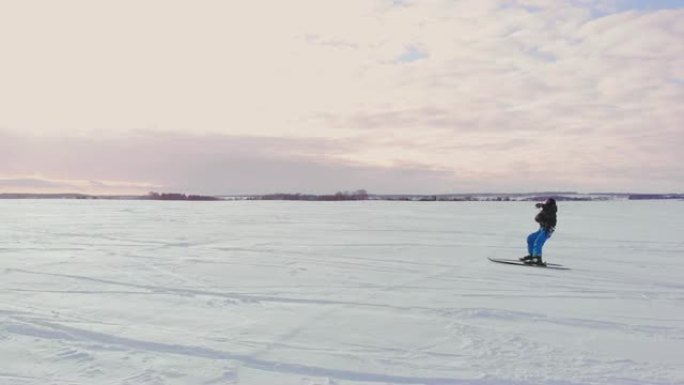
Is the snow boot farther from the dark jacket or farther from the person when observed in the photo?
the dark jacket

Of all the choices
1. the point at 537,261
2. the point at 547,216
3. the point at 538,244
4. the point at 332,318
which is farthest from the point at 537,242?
the point at 332,318

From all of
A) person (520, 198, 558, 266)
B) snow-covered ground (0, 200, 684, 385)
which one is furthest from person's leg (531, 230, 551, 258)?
snow-covered ground (0, 200, 684, 385)

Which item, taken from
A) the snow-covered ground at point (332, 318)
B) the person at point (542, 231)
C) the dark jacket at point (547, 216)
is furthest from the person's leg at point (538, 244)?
the snow-covered ground at point (332, 318)

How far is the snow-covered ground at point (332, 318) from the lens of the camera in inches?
193

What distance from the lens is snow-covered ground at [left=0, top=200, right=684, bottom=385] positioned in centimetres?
490

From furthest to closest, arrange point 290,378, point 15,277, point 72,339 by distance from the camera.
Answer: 1. point 15,277
2. point 72,339
3. point 290,378

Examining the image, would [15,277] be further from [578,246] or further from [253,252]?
[578,246]

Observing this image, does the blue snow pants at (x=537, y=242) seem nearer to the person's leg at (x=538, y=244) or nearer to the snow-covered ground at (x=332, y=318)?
the person's leg at (x=538, y=244)

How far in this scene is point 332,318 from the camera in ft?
22.6

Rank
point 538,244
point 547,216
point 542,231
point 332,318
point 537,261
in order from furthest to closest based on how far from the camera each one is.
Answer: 1. point 542,231
2. point 547,216
3. point 538,244
4. point 537,261
5. point 332,318

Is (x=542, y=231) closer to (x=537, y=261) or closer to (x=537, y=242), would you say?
(x=537, y=242)

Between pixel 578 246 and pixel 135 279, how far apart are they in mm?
12439

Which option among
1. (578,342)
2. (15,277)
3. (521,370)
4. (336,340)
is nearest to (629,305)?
(578,342)

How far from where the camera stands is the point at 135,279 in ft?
31.8
